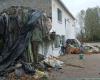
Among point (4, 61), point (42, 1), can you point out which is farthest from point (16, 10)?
point (42, 1)

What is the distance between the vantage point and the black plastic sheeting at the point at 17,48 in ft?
48.3

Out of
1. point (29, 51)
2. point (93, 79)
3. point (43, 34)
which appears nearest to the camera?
point (93, 79)

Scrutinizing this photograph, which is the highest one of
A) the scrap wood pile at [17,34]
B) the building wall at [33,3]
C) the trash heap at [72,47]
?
the building wall at [33,3]

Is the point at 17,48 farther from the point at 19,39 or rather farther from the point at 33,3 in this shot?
the point at 33,3

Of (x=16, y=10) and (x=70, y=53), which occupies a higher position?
(x=16, y=10)

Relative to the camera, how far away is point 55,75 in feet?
46.7

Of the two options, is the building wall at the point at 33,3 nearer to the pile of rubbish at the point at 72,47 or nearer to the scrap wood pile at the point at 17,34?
the scrap wood pile at the point at 17,34

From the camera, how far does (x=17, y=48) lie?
50.2ft

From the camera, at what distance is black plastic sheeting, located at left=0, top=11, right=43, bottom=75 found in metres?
14.7

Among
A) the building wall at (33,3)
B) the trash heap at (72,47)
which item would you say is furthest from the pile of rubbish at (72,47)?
the building wall at (33,3)

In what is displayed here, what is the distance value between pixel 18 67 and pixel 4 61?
3.85ft

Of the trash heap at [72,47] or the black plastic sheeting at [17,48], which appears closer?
the black plastic sheeting at [17,48]

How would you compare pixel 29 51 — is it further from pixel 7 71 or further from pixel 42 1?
pixel 42 1

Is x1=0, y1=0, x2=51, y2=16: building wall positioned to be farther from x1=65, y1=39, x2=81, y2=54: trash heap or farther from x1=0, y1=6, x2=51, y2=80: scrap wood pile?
x1=65, y1=39, x2=81, y2=54: trash heap
